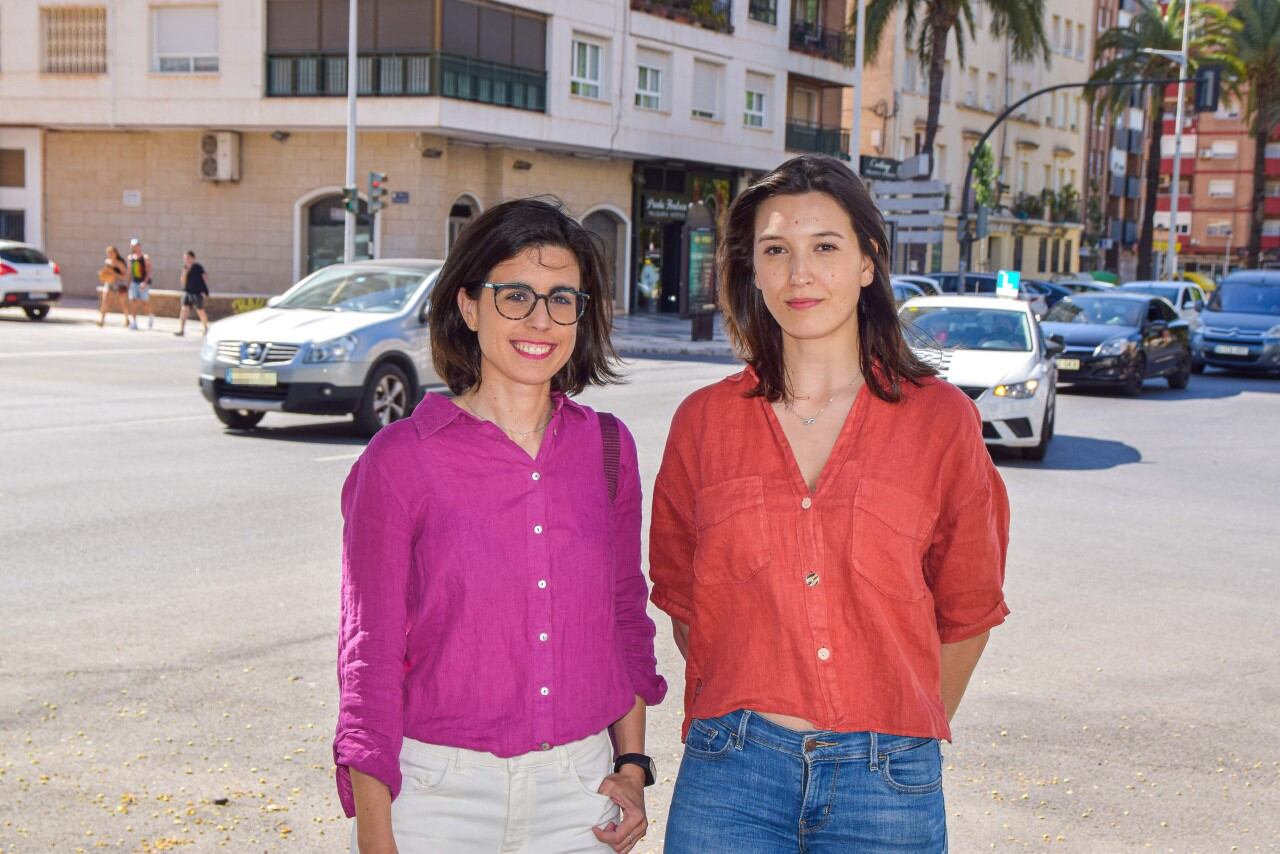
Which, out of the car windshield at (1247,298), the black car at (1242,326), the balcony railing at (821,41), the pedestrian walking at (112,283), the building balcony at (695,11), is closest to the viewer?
the black car at (1242,326)

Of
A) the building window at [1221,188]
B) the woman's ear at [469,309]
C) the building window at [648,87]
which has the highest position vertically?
the building window at [1221,188]

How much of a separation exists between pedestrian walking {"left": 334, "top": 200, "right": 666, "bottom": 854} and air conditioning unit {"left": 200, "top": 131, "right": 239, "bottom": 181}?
36.7 meters

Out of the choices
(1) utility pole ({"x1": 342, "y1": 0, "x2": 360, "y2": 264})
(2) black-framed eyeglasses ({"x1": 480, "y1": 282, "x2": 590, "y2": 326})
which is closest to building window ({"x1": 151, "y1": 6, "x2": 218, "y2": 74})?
(1) utility pole ({"x1": 342, "y1": 0, "x2": 360, "y2": 264})

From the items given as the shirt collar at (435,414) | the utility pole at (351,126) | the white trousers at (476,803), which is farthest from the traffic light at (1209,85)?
the white trousers at (476,803)

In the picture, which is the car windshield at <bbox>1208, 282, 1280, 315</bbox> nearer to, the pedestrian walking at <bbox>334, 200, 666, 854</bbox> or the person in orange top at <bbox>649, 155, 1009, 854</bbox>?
the person in orange top at <bbox>649, 155, 1009, 854</bbox>

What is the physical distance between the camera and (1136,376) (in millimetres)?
23156

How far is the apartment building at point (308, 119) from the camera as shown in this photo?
118 feet

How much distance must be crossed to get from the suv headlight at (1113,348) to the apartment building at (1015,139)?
120ft

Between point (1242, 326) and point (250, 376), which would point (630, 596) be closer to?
point (250, 376)

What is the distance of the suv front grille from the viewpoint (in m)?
14.5

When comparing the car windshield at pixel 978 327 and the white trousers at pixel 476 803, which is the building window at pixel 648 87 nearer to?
the car windshield at pixel 978 327

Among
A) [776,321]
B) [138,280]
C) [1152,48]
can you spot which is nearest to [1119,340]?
[138,280]

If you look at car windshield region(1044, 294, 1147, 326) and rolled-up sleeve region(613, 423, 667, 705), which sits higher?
rolled-up sleeve region(613, 423, 667, 705)

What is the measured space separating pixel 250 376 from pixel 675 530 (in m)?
12.2
